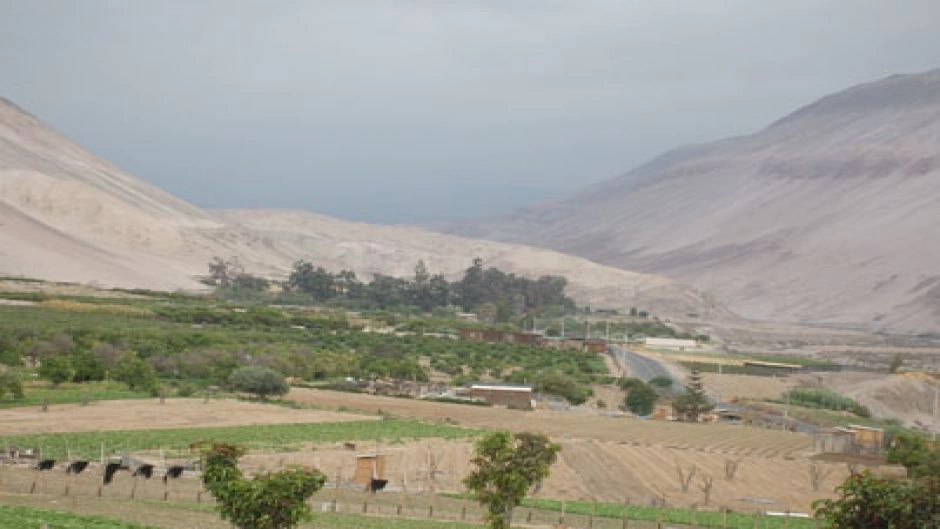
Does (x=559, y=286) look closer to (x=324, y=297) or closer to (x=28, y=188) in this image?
(x=324, y=297)

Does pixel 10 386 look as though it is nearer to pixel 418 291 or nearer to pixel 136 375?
pixel 136 375

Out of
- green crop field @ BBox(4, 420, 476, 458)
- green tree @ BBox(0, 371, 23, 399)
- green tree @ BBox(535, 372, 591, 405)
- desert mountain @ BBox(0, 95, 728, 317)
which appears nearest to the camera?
green crop field @ BBox(4, 420, 476, 458)

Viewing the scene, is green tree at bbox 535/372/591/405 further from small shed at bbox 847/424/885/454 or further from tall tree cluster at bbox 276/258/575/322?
tall tree cluster at bbox 276/258/575/322

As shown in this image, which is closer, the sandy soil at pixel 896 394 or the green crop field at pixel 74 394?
the green crop field at pixel 74 394

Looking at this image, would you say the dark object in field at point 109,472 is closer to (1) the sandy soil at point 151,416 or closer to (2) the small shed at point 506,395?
(1) the sandy soil at point 151,416

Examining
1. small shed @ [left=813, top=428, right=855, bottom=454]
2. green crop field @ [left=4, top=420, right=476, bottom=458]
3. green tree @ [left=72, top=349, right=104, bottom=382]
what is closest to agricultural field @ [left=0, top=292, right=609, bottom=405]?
green tree @ [left=72, top=349, right=104, bottom=382]

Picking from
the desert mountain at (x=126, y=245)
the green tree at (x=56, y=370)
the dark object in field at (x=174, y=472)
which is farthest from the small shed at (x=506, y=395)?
the desert mountain at (x=126, y=245)
